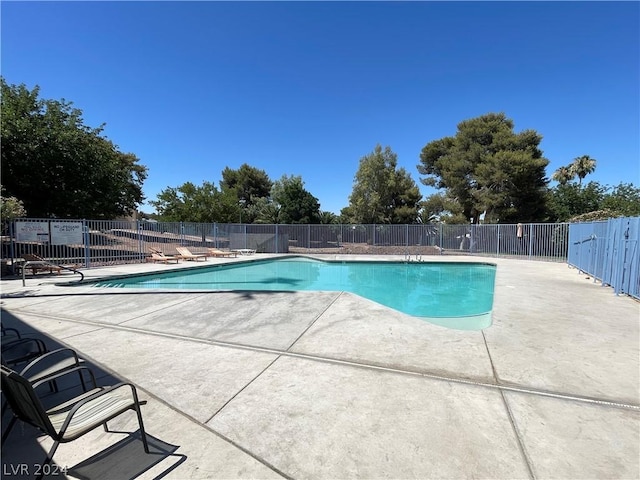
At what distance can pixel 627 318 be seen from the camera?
4.92m

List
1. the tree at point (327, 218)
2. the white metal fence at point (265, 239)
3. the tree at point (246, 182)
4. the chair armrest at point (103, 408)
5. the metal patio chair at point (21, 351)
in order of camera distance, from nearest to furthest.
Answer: the chair armrest at point (103, 408) < the metal patio chair at point (21, 351) < the white metal fence at point (265, 239) < the tree at point (327, 218) < the tree at point (246, 182)

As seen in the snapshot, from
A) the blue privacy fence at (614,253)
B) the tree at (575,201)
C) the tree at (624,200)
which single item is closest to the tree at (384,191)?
the tree at (575,201)

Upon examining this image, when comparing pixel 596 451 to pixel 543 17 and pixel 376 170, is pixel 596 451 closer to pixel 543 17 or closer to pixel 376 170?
pixel 543 17

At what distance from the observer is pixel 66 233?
34.9 feet

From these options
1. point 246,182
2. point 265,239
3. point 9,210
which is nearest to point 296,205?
point 265,239

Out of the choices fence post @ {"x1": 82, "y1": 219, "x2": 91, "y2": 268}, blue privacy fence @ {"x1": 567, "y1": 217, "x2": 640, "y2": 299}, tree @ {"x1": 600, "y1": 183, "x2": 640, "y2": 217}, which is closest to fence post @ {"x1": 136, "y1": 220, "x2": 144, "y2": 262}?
fence post @ {"x1": 82, "y1": 219, "x2": 91, "y2": 268}

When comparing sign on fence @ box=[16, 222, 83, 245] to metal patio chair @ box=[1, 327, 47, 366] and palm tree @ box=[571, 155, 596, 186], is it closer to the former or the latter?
metal patio chair @ box=[1, 327, 47, 366]

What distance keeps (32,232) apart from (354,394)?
40.5ft

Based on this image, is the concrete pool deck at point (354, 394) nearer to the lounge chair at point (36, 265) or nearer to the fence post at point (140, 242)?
the lounge chair at point (36, 265)

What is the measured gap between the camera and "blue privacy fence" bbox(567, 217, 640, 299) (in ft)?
20.1

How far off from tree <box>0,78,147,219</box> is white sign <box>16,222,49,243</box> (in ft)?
17.6

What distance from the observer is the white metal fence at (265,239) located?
10641 mm

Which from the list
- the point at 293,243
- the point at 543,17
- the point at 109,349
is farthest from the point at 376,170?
the point at 109,349

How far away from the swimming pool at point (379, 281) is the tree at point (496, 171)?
8.17m
